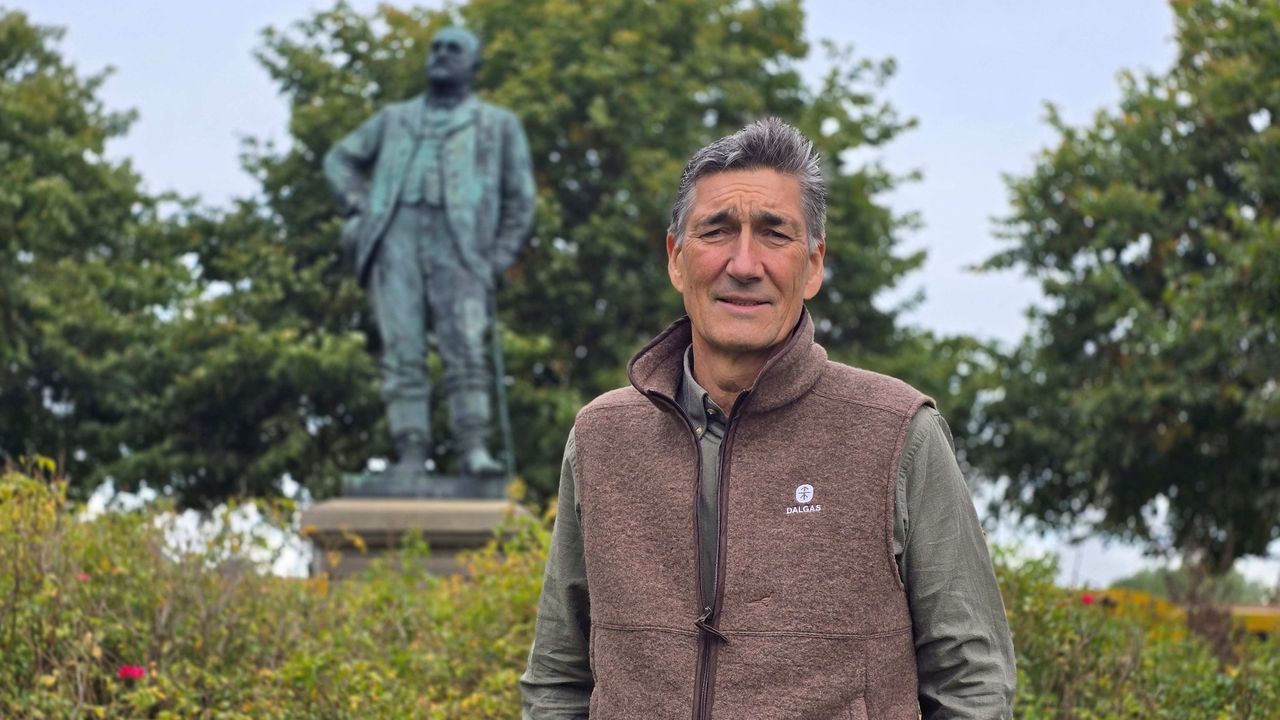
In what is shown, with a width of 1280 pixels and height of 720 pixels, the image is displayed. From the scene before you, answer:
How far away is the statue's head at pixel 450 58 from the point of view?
1173 cm

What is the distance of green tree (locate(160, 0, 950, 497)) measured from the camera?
75.8 feet

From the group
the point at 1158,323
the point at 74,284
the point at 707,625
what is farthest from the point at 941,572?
the point at 74,284

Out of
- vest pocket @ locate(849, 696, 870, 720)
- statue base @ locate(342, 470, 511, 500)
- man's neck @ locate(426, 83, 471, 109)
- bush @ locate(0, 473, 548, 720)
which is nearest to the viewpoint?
vest pocket @ locate(849, 696, 870, 720)

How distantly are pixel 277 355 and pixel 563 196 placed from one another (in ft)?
16.7

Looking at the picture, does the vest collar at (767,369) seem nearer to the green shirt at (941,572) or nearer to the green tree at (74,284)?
the green shirt at (941,572)

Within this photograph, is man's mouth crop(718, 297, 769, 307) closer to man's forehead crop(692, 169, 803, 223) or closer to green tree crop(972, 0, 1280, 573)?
man's forehead crop(692, 169, 803, 223)

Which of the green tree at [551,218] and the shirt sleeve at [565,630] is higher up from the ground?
the green tree at [551,218]

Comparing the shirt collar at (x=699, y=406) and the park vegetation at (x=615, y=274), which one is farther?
the park vegetation at (x=615, y=274)

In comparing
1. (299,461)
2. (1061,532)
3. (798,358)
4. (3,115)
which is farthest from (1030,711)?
(3,115)

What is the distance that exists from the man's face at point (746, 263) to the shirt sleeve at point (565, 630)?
1.10 ft

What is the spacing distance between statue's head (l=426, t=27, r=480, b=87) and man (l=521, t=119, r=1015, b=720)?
Answer: 30.4 feet

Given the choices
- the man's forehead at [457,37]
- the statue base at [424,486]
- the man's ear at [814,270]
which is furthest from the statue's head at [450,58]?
the man's ear at [814,270]

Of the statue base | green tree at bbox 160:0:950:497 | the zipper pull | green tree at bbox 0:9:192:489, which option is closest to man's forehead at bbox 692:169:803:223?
the zipper pull

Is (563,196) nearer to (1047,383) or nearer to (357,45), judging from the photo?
(357,45)
